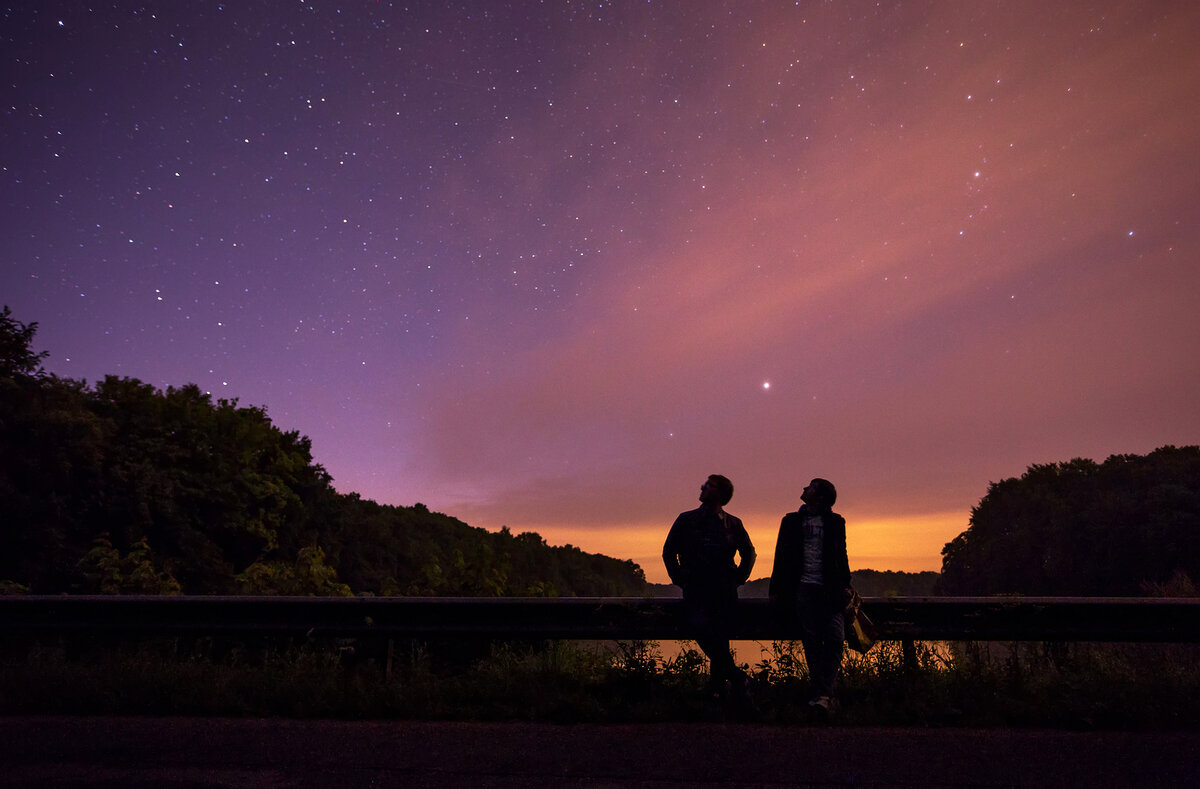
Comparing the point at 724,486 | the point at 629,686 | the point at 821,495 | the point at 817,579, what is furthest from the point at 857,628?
the point at 629,686

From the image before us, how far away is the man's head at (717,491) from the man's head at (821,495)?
0.62 m

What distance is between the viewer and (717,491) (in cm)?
579

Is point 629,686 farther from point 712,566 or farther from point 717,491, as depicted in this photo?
point 717,491

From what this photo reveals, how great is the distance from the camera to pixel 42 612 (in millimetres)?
6223

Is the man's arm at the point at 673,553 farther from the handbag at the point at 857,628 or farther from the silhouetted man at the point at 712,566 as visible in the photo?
the handbag at the point at 857,628

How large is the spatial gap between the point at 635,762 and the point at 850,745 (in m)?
1.38

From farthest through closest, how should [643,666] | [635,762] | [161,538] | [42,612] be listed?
[161,538], [42,612], [643,666], [635,762]

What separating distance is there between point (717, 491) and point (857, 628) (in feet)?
4.85

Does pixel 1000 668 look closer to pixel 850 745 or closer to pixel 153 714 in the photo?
pixel 850 745

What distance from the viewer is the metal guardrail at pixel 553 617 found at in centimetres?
544

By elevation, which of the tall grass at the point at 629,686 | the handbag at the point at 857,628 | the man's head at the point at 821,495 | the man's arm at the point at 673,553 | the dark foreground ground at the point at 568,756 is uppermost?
the man's head at the point at 821,495

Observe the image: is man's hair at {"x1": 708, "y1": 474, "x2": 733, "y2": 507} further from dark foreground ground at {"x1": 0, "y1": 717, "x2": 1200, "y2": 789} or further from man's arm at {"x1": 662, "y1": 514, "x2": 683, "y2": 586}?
dark foreground ground at {"x1": 0, "y1": 717, "x2": 1200, "y2": 789}

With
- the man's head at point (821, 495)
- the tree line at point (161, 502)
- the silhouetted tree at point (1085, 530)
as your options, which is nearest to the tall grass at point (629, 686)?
the man's head at point (821, 495)

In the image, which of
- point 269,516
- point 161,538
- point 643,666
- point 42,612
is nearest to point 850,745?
point 643,666
